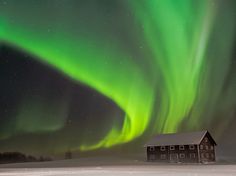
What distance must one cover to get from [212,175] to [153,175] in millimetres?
5500

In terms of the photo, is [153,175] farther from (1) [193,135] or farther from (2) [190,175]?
(1) [193,135]

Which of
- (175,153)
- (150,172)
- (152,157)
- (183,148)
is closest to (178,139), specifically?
(183,148)

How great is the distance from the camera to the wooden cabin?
7344cm

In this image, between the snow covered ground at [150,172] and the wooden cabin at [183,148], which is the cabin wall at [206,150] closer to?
the wooden cabin at [183,148]

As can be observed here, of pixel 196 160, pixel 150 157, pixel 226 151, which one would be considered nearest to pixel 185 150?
pixel 196 160

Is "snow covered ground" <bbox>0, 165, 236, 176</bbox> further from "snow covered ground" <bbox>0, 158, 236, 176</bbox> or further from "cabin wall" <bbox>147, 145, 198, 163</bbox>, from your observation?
"cabin wall" <bbox>147, 145, 198, 163</bbox>

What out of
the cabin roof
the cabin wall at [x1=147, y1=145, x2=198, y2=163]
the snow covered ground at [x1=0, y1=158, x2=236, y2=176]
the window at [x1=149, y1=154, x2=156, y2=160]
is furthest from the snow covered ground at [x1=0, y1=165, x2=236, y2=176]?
the window at [x1=149, y1=154, x2=156, y2=160]

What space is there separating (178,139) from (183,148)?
2839 mm

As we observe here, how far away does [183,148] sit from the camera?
74562mm

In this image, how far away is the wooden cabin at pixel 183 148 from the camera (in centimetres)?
7344

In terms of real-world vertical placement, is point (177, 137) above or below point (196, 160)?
above

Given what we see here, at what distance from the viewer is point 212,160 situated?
77.8 metres

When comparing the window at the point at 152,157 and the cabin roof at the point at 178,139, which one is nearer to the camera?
the cabin roof at the point at 178,139

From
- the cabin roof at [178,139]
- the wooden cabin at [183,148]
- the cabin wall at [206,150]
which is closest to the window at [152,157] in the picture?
the wooden cabin at [183,148]
